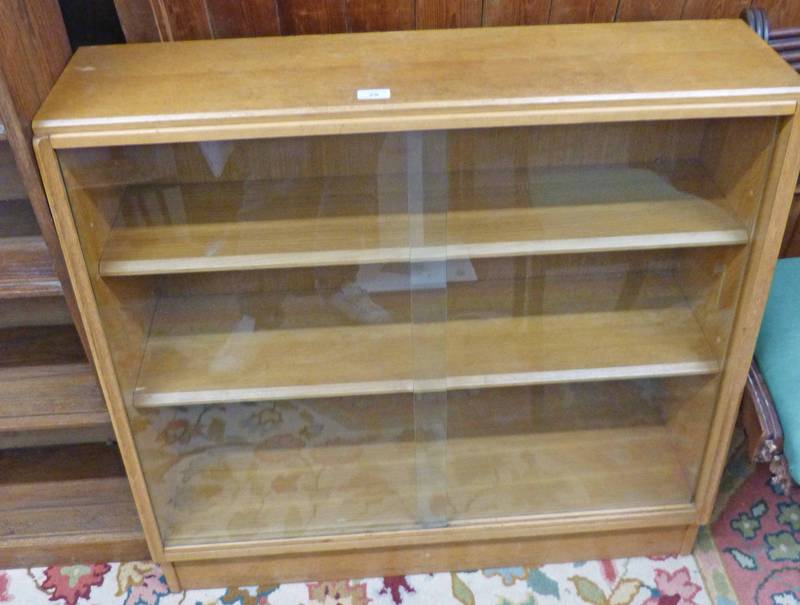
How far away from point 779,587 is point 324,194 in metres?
1.15

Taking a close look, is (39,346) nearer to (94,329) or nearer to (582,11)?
(94,329)

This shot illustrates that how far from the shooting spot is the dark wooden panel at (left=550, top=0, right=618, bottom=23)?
4.37 ft

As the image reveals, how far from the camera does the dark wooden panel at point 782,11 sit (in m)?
1.35

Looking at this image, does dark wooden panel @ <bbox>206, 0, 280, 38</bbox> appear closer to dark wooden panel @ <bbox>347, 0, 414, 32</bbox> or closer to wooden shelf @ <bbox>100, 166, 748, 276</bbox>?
dark wooden panel @ <bbox>347, 0, 414, 32</bbox>

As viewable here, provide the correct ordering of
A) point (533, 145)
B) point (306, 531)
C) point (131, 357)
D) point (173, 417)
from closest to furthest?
point (533, 145) → point (131, 357) → point (173, 417) → point (306, 531)

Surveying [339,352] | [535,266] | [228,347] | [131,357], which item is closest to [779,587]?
[535,266]

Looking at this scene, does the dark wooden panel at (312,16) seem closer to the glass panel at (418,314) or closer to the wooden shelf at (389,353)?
the glass panel at (418,314)

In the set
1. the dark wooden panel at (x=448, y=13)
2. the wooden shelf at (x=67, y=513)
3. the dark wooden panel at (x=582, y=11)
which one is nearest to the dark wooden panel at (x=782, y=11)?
the dark wooden panel at (x=582, y=11)

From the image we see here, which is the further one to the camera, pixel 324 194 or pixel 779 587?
pixel 779 587

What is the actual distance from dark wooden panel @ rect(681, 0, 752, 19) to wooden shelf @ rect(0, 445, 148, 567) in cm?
136

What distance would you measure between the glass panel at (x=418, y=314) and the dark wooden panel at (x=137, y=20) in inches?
11.5

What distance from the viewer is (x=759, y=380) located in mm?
1360

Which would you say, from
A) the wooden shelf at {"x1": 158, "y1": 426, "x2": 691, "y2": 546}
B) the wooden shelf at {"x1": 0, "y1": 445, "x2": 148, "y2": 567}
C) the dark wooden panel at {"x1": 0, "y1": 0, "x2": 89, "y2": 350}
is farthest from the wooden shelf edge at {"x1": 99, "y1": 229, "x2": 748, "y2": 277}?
the wooden shelf at {"x1": 0, "y1": 445, "x2": 148, "y2": 567}

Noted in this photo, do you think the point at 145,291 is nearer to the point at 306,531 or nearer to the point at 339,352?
the point at 339,352
